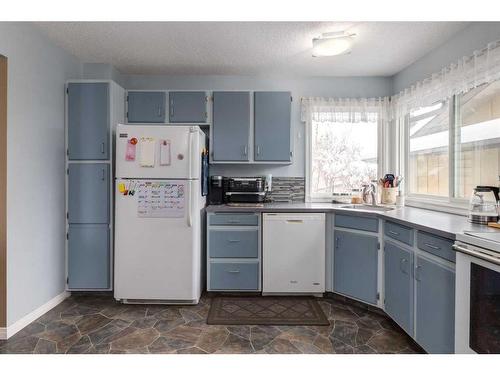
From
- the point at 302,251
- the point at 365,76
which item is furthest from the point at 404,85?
the point at 302,251

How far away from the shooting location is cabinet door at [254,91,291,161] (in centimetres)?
321

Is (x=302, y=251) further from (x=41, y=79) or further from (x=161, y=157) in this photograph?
(x=41, y=79)

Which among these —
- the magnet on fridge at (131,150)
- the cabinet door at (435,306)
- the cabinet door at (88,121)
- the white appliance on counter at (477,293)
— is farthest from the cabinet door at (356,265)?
the cabinet door at (88,121)

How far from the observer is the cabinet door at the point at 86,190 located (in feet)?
9.31

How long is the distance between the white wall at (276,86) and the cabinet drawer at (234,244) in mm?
858

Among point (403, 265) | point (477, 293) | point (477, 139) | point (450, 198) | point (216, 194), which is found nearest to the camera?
point (477, 293)

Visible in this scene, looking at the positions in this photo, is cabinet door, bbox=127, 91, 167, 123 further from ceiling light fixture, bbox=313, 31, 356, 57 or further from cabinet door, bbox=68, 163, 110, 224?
ceiling light fixture, bbox=313, 31, 356, 57

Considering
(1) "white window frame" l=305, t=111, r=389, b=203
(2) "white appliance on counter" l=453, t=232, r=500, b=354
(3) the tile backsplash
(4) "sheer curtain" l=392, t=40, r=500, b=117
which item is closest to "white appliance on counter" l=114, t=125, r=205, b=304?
(3) the tile backsplash

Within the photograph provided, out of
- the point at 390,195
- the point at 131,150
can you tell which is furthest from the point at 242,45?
the point at 390,195

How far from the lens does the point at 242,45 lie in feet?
8.84

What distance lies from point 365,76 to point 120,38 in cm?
267

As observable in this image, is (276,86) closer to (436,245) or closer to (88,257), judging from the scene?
(436,245)

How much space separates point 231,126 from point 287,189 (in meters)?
1.01

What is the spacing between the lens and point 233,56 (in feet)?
9.62
